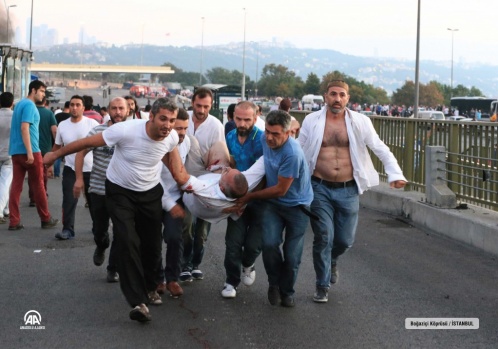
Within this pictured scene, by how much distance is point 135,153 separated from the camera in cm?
743

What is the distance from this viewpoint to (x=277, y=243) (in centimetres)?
793

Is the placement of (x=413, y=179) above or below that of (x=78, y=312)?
above

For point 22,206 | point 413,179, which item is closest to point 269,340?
point 413,179

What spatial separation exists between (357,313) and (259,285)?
142 cm

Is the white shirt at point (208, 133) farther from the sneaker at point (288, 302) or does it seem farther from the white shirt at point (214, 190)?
the sneaker at point (288, 302)

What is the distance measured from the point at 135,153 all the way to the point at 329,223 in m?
1.87

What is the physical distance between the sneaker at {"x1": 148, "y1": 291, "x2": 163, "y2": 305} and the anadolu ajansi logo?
37.7 inches

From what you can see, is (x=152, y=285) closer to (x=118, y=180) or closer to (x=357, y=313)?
(x=118, y=180)

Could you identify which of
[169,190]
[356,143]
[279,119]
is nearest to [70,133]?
[169,190]

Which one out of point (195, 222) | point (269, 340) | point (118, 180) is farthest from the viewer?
point (195, 222)

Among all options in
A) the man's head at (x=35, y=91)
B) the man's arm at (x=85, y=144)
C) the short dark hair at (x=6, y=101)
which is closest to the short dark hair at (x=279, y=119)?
the man's arm at (x=85, y=144)

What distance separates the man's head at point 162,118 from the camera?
7.28 meters

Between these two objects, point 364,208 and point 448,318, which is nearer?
point 448,318

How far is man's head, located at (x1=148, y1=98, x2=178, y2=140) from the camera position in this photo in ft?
23.9
